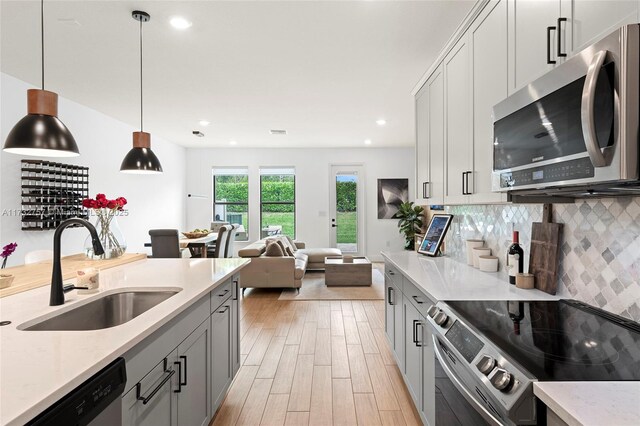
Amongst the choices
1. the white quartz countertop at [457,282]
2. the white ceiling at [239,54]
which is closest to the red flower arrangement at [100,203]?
the white ceiling at [239,54]

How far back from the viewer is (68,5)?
2.46m

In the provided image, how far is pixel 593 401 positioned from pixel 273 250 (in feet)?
15.5

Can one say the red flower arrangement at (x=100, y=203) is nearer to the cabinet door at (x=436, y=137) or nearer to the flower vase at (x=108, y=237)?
the flower vase at (x=108, y=237)

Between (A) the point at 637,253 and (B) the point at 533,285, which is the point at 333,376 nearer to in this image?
(B) the point at 533,285

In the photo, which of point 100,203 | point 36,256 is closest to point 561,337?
point 100,203

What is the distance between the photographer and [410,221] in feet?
25.8

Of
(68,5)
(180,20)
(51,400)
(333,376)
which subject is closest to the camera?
(51,400)

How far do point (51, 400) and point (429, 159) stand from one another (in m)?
2.91

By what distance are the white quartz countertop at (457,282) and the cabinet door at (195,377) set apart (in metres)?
1.22

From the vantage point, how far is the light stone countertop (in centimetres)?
78

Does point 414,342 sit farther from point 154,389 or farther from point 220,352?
point 154,389

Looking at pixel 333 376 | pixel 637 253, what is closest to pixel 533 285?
pixel 637 253

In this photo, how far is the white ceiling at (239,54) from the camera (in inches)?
99.5

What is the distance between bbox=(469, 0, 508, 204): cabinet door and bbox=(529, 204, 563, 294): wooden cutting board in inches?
12.6
